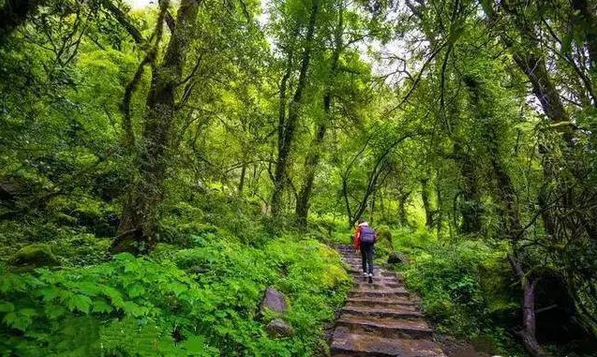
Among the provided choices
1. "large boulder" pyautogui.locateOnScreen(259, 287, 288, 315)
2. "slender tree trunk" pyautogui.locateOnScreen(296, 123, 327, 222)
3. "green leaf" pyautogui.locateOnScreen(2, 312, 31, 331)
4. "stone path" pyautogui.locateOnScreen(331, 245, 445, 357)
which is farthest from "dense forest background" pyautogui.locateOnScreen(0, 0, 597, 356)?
"slender tree trunk" pyautogui.locateOnScreen(296, 123, 327, 222)

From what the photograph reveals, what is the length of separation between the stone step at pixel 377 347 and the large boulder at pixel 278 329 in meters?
0.82

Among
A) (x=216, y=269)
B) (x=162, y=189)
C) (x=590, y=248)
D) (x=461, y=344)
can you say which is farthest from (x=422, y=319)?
(x=162, y=189)

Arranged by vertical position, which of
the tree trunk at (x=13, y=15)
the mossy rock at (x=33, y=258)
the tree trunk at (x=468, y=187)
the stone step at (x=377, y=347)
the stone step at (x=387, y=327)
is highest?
the tree trunk at (x=13, y=15)

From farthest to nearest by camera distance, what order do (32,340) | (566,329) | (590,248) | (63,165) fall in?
(566,329), (63,165), (590,248), (32,340)

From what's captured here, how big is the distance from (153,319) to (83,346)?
4.68 ft

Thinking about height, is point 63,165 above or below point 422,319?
above

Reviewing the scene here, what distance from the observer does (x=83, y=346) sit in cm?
222

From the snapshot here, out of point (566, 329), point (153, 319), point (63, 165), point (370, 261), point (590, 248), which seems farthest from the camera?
point (370, 261)

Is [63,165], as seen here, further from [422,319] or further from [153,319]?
[422,319]

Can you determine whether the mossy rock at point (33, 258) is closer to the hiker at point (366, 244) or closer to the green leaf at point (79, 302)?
the green leaf at point (79, 302)

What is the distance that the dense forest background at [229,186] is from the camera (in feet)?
10.7

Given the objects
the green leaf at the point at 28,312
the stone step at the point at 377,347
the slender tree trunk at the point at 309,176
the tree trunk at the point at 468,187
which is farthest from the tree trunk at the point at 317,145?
the green leaf at the point at 28,312

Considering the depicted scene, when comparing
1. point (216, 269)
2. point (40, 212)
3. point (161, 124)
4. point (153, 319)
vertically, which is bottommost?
point (153, 319)

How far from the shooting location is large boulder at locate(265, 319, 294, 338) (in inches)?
216
